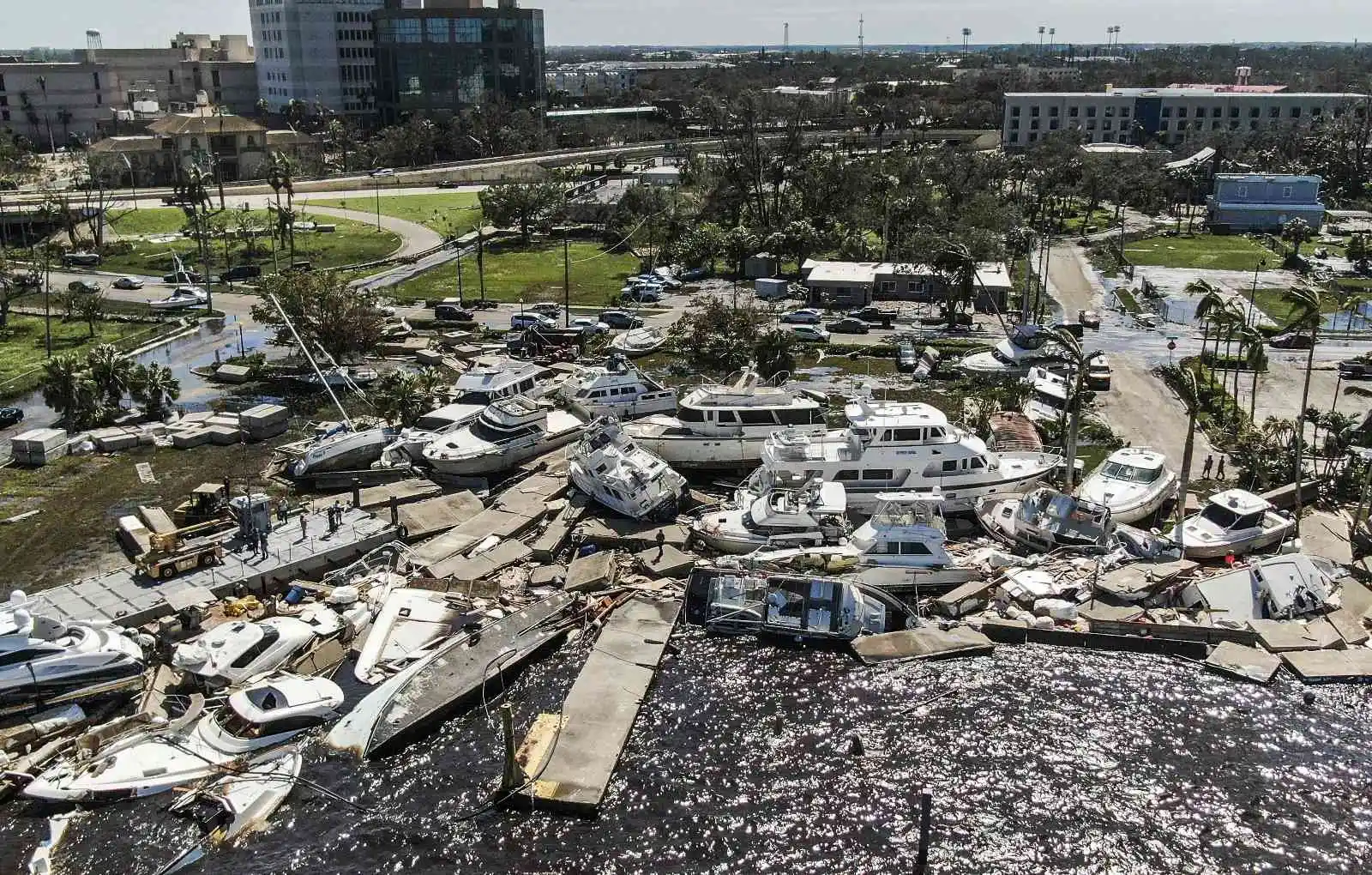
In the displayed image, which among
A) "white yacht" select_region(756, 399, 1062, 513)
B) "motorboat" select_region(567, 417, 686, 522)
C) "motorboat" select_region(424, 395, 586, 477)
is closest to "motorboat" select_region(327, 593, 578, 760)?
"motorboat" select_region(567, 417, 686, 522)

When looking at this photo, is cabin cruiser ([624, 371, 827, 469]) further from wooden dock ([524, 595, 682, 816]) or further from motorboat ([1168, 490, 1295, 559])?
motorboat ([1168, 490, 1295, 559])

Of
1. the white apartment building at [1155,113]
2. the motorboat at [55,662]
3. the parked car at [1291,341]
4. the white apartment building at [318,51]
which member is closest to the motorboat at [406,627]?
the motorboat at [55,662]

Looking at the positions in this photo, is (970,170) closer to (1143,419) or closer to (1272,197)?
(1272,197)

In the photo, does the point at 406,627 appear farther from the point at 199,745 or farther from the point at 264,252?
the point at 264,252

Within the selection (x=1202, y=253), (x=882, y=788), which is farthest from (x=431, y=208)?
(x=882, y=788)

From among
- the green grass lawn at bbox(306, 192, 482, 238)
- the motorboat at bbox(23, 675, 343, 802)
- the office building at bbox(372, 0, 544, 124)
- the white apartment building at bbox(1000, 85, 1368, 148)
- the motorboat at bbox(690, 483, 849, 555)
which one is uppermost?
the office building at bbox(372, 0, 544, 124)
